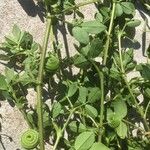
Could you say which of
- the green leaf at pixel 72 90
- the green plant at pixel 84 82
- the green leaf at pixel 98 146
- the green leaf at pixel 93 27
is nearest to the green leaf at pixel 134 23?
the green plant at pixel 84 82

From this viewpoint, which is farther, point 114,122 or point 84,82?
point 84,82

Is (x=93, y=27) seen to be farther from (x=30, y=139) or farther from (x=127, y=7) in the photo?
(x=30, y=139)

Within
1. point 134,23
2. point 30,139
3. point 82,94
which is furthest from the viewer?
point 134,23

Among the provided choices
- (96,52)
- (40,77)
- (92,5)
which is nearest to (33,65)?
(40,77)

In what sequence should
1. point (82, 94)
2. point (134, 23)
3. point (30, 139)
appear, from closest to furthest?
1. point (30, 139)
2. point (82, 94)
3. point (134, 23)

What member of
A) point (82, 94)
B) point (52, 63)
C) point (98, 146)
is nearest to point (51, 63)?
point (52, 63)

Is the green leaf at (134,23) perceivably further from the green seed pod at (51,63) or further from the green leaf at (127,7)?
the green seed pod at (51,63)
